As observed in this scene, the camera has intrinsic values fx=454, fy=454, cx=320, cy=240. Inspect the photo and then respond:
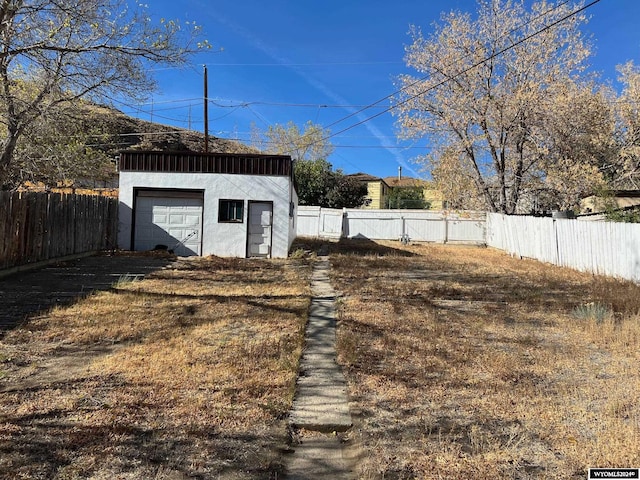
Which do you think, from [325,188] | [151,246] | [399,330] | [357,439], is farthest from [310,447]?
[325,188]

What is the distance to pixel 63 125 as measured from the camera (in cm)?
1238

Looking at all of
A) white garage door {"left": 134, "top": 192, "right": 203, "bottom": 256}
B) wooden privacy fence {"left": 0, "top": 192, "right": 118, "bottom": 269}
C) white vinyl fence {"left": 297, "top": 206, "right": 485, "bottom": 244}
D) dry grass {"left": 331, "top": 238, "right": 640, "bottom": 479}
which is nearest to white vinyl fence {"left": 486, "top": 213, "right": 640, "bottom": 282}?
dry grass {"left": 331, "top": 238, "right": 640, "bottom": 479}

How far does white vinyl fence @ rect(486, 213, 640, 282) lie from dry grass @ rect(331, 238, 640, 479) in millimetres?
2653

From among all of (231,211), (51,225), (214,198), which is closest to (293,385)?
(51,225)

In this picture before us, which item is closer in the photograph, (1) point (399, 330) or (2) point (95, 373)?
(2) point (95, 373)

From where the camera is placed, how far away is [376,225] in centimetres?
3003

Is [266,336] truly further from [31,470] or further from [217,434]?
[31,470]

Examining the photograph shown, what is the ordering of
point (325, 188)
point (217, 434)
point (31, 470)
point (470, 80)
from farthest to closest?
point (325, 188), point (470, 80), point (217, 434), point (31, 470)

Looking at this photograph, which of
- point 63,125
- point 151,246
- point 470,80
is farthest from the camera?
point 470,80

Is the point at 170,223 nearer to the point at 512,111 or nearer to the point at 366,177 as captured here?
the point at 512,111

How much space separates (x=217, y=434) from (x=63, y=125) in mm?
11826

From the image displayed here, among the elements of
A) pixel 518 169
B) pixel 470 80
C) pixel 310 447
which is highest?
pixel 470 80

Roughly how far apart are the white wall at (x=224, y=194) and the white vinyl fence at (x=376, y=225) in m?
13.5

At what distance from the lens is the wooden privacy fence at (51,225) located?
34.9 feet
